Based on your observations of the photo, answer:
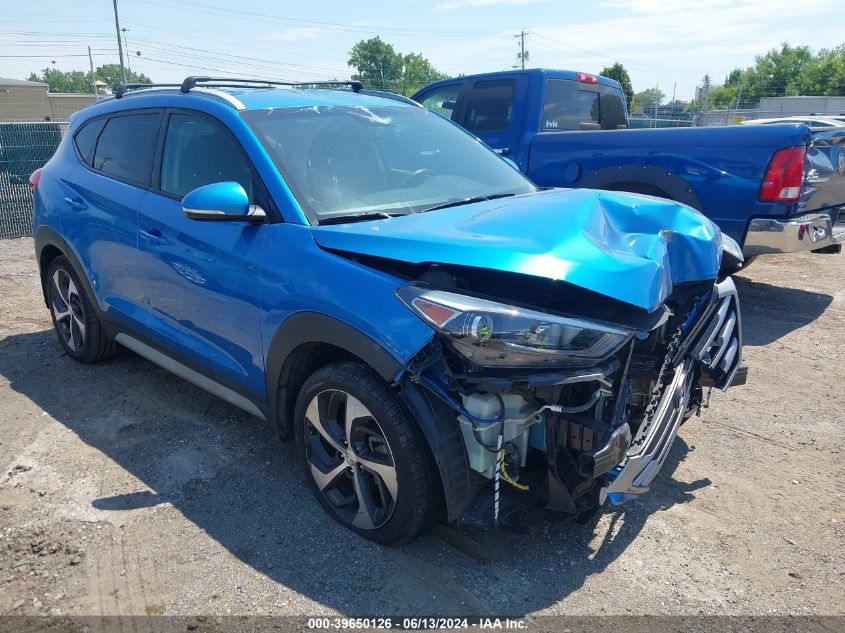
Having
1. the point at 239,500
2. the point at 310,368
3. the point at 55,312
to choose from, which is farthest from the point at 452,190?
the point at 55,312

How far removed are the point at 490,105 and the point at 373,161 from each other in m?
4.08

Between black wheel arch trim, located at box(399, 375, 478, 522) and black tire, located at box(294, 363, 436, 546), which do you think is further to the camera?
black tire, located at box(294, 363, 436, 546)

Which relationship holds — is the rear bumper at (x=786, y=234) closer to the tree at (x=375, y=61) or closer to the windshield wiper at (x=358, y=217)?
the windshield wiper at (x=358, y=217)

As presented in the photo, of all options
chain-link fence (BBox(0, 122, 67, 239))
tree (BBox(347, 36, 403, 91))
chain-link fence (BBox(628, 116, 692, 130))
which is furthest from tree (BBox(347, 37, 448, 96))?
chain-link fence (BBox(0, 122, 67, 239))

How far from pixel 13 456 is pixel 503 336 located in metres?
2.95

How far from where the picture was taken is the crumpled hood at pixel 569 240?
95.4 inches

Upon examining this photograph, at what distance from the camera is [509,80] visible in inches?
277

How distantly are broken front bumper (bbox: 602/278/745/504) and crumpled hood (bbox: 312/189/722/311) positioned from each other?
0.31 meters

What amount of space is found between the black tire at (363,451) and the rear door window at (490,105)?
485cm

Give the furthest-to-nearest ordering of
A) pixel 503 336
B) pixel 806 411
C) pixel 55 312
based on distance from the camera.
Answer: pixel 55 312 < pixel 806 411 < pixel 503 336

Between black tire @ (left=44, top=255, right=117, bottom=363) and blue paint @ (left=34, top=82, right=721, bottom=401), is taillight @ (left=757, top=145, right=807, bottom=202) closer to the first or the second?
blue paint @ (left=34, top=82, right=721, bottom=401)

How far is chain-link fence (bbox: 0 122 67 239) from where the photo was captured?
9.73 metres

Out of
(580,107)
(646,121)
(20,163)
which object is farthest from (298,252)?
(646,121)

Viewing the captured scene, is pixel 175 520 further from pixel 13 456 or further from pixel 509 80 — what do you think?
pixel 509 80
